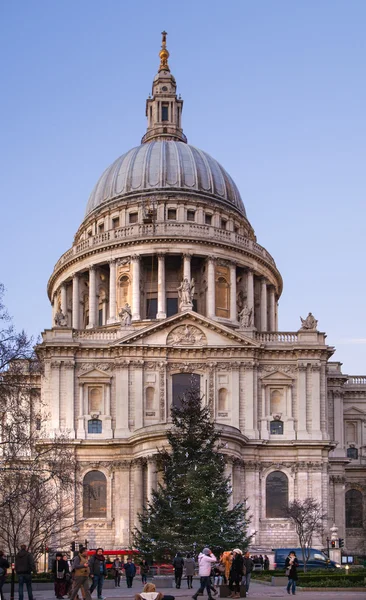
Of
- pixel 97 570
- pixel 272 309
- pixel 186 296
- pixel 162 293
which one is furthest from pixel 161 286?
pixel 97 570

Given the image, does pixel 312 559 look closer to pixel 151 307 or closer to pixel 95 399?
pixel 95 399

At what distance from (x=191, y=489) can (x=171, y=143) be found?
57632mm

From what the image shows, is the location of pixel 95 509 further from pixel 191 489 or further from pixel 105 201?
pixel 105 201

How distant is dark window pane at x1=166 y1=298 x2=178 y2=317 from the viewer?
10425cm

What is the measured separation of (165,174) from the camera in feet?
374

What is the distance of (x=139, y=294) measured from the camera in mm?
103250

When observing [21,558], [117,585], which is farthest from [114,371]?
[21,558]

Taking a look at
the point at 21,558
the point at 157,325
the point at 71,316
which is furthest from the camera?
the point at 71,316

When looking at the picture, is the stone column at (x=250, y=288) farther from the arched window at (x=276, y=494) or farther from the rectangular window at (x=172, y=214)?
the arched window at (x=276, y=494)

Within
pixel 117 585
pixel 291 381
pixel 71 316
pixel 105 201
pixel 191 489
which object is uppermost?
pixel 105 201

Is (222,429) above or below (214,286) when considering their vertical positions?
below

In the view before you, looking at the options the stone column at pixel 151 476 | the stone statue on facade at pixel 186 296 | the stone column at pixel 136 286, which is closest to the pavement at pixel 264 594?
the stone column at pixel 151 476

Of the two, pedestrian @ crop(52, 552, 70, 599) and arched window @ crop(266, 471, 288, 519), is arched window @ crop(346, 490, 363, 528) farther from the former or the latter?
pedestrian @ crop(52, 552, 70, 599)

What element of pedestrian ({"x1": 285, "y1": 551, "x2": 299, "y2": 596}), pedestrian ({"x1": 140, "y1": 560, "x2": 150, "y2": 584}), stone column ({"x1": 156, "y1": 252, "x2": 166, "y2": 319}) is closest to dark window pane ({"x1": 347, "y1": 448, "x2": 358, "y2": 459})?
stone column ({"x1": 156, "y1": 252, "x2": 166, "y2": 319})
